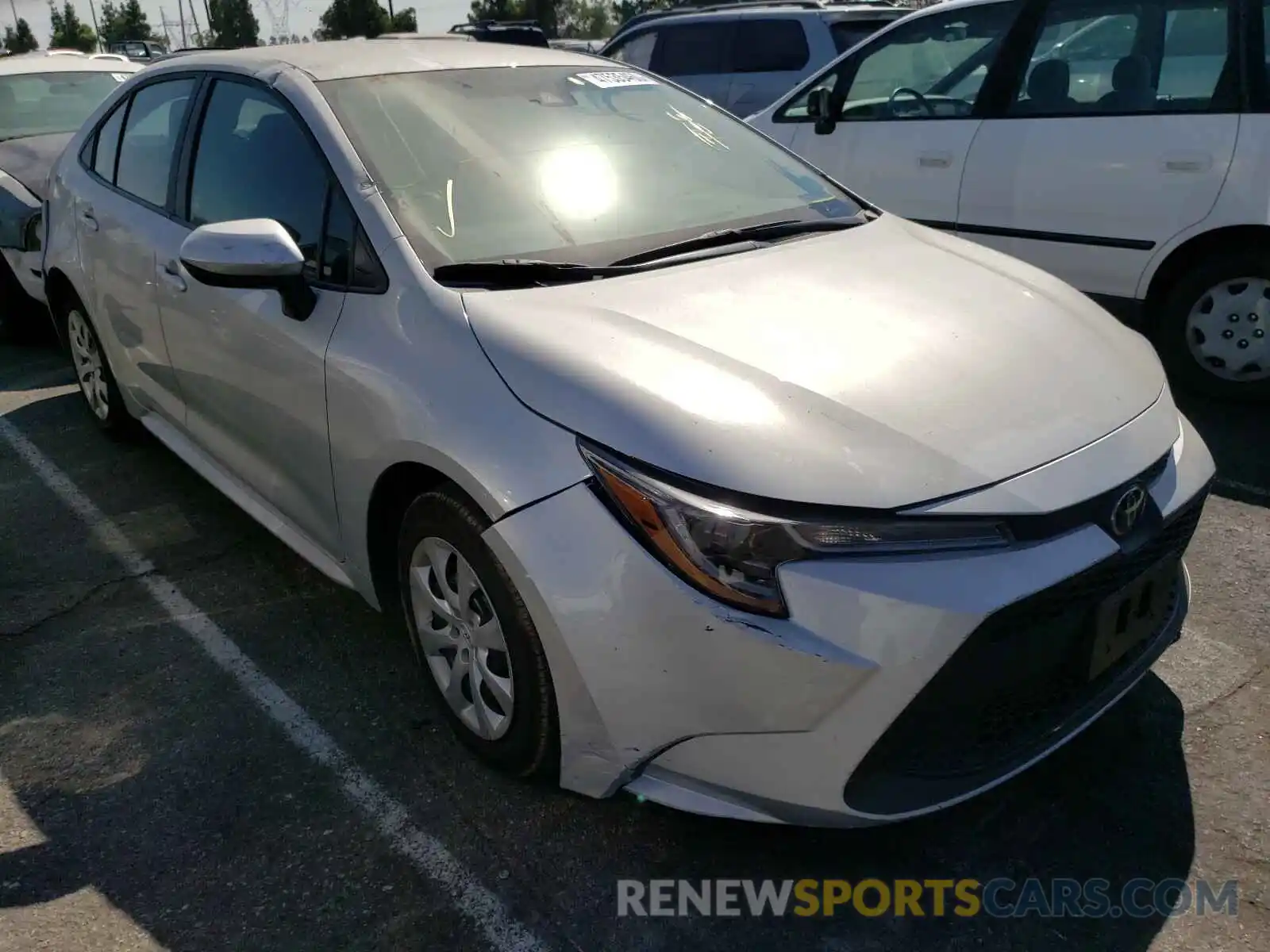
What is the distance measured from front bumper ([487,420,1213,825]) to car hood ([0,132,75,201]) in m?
5.24

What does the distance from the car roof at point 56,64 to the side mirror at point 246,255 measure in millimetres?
5392

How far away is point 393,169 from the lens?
269 cm

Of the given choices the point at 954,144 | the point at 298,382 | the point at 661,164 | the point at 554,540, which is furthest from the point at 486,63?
the point at 954,144

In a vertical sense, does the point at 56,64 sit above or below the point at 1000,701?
above

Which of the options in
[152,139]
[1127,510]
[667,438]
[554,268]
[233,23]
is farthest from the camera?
[233,23]

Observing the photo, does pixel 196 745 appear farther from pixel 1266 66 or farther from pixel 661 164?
pixel 1266 66

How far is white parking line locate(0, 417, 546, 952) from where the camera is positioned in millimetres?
2152

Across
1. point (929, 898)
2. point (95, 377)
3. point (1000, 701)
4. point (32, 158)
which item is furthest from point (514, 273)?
point (32, 158)

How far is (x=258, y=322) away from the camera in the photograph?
2.90 meters

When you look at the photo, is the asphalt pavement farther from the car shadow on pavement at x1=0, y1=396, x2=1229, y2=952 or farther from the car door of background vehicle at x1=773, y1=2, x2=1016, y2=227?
the car door of background vehicle at x1=773, y1=2, x2=1016, y2=227

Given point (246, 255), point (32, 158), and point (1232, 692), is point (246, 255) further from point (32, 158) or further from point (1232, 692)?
point (32, 158)

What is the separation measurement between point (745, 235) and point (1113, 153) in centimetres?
257

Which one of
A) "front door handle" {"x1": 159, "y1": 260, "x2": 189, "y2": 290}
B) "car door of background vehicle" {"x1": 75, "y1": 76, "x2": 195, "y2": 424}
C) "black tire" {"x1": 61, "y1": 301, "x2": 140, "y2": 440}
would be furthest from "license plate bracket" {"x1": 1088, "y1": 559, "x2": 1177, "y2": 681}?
"black tire" {"x1": 61, "y1": 301, "x2": 140, "y2": 440}

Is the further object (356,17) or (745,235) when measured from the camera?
(356,17)
